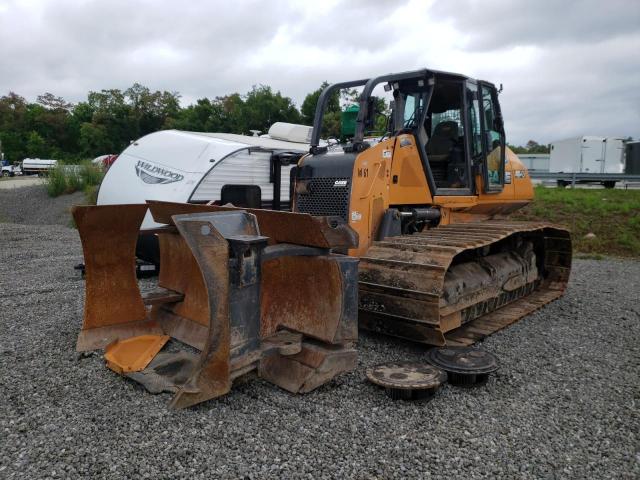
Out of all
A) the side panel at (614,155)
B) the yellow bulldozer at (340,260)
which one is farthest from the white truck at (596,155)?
the yellow bulldozer at (340,260)

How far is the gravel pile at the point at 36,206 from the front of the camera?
15.2 m

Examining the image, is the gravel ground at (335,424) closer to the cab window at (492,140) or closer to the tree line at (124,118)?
the cab window at (492,140)

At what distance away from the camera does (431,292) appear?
3.71m

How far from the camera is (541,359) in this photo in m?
3.98

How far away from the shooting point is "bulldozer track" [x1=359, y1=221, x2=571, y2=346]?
380 centimetres

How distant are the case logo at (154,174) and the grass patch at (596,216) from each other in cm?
794

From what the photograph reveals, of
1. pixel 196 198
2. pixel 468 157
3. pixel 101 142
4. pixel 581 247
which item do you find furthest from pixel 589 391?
pixel 101 142

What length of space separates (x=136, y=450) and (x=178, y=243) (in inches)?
90.9

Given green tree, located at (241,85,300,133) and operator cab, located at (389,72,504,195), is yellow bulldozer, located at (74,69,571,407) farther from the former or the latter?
green tree, located at (241,85,300,133)

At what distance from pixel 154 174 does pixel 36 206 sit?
12036 mm

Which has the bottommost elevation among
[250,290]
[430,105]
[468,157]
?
[250,290]

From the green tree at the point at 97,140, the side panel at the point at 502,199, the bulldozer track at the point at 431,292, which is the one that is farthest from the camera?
the green tree at the point at 97,140

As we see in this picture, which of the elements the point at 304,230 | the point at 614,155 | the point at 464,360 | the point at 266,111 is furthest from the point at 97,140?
the point at 464,360

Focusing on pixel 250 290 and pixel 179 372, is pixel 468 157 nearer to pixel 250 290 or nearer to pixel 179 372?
pixel 250 290
